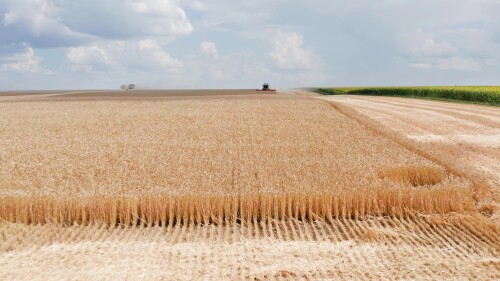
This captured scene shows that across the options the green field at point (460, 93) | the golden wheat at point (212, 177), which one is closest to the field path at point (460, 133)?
the golden wheat at point (212, 177)

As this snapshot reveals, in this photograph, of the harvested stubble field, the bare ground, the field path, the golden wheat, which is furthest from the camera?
the field path

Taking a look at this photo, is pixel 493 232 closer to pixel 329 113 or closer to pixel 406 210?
pixel 406 210

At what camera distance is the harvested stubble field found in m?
9.94

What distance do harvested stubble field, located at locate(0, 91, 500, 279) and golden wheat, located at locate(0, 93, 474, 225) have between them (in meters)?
0.04

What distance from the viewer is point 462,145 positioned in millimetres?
21484

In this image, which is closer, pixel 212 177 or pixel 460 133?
pixel 212 177

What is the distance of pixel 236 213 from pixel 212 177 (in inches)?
82.5

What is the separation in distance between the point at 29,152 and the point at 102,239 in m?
7.91

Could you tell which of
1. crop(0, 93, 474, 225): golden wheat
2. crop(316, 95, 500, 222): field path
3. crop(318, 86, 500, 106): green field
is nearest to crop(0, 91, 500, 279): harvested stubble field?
crop(0, 93, 474, 225): golden wheat

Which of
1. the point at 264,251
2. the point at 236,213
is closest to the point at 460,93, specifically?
the point at 236,213

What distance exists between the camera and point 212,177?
14445 millimetres

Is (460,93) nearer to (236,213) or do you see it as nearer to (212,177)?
(212,177)

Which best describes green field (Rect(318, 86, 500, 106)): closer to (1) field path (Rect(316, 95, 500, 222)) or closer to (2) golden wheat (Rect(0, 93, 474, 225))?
(1) field path (Rect(316, 95, 500, 222))

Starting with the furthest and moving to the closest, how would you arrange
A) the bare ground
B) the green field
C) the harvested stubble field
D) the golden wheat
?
the green field → the golden wheat → the harvested stubble field → the bare ground
